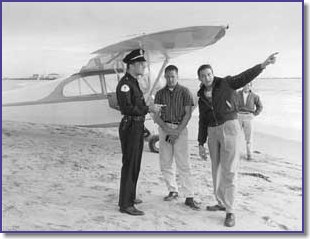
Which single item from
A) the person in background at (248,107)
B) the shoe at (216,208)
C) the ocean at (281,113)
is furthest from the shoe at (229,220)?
the ocean at (281,113)

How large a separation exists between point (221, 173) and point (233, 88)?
30.2 inches

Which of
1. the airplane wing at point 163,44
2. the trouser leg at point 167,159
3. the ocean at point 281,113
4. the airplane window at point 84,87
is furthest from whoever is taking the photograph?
the ocean at point 281,113

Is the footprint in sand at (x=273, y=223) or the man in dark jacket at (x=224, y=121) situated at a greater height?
the man in dark jacket at (x=224, y=121)

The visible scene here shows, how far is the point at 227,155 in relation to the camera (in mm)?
3418

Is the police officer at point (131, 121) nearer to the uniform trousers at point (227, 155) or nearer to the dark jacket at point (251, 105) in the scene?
the uniform trousers at point (227, 155)

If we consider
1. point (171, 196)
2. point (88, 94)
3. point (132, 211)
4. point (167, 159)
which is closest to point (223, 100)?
point (167, 159)

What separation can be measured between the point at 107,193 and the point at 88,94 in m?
3.14

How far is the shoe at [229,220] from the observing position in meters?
3.41

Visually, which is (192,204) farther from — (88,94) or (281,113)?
(281,113)

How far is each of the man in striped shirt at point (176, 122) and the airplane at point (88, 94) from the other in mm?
2471

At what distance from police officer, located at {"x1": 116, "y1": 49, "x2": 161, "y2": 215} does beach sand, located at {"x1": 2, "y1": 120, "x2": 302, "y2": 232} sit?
0.64ft

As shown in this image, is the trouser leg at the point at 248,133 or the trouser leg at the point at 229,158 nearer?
the trouser leg at the point at 229,158

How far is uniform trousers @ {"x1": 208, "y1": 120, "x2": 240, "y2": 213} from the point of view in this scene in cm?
339

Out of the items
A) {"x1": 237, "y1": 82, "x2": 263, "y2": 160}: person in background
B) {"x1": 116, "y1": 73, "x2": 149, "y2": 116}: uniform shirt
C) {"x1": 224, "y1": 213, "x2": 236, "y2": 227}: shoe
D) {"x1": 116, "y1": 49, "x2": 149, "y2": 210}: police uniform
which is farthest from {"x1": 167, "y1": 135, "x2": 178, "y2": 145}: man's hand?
{"x1": 237, "y1": 82, "x2": 263, "y2": 160}: person in background
